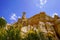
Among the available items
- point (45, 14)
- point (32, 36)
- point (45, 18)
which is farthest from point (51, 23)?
point (32, 36)

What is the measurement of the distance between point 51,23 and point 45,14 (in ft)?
27.2

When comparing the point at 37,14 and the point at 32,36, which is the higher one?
the point at 37,14

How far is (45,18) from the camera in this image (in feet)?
181

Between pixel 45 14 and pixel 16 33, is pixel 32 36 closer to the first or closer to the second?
pixel 16 33

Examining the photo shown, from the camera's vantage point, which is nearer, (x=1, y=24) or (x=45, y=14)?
(x=1, y=24)

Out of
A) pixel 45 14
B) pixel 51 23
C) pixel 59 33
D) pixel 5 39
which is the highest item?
pixel 45 14

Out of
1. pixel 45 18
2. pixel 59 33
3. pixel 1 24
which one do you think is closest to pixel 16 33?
pixel 1 24

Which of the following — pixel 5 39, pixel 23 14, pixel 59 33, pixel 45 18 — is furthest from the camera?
pixel 23 14

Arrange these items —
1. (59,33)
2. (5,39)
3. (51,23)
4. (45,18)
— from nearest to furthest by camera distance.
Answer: (5,39), (59,33), (51,23), (45,18)

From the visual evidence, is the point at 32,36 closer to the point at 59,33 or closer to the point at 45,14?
the point at 59,33

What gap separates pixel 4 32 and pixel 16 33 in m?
2.59

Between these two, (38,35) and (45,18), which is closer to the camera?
(38,35)

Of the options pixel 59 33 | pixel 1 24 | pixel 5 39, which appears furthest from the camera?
pixel 59 33

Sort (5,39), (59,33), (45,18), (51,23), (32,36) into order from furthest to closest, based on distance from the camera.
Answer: (45,18)
(51,23)
(59,33)
(32,36)
(5,39)
